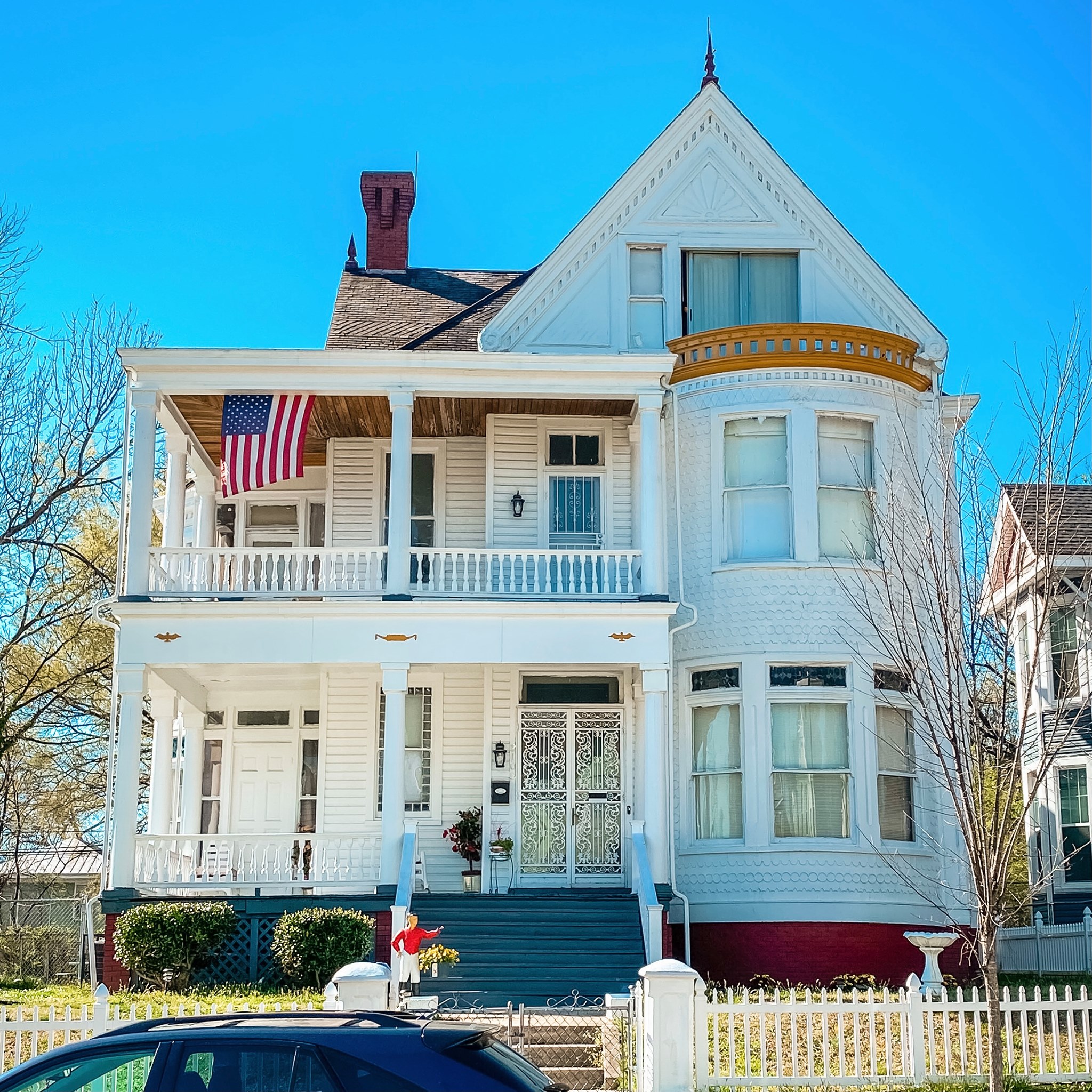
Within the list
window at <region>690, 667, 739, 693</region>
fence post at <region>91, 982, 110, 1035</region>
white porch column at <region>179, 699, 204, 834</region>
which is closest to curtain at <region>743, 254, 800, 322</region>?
window at <region>690, 667, 739, 693</region>

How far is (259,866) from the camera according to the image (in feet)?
63.8

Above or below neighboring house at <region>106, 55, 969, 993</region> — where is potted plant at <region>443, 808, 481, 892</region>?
below

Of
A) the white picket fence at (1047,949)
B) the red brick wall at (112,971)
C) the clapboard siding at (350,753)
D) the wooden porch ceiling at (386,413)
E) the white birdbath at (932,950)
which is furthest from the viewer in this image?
the white picket fence at (1047,949)

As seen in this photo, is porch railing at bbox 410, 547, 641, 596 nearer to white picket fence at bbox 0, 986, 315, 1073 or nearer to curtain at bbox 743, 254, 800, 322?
curtain at bbox 743, 254, 800, 322

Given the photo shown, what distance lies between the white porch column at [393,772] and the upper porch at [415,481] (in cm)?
109

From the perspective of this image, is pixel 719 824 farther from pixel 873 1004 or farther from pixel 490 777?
pixel 873 1004

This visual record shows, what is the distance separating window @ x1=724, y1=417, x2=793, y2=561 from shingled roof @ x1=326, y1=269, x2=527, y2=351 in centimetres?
427

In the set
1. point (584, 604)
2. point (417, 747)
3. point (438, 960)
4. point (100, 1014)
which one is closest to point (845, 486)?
point (584, 604)

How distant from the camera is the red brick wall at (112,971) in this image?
1800 centimetres

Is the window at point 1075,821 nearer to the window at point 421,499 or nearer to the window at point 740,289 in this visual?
the window at point 740,289

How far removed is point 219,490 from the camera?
23.6m

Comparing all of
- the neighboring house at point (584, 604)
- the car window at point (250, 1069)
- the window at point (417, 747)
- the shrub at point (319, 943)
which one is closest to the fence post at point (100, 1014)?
the car window at point (250, 1069)

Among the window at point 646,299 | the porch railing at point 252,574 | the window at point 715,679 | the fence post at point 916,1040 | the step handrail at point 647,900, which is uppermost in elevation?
the window at point 646,299

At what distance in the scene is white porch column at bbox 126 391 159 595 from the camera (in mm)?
19453
